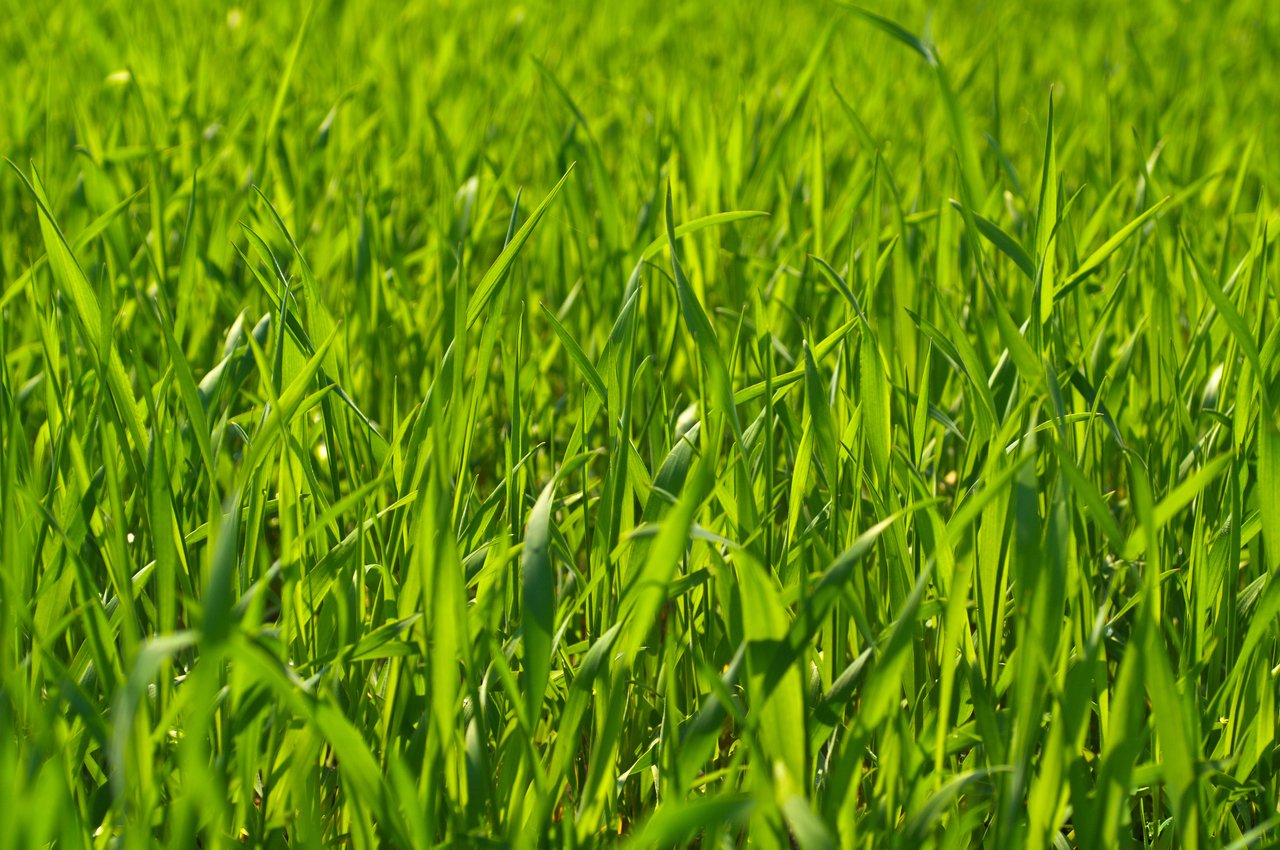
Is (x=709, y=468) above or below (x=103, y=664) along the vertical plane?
above

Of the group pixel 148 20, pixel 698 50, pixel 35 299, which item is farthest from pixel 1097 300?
pixel 148 20

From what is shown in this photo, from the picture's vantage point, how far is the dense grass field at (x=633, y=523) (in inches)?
A: 21.8

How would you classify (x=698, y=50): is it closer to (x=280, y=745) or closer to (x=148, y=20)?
(x=148, y=20)

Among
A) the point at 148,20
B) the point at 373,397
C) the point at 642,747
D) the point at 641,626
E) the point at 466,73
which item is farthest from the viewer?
the point at 148,20

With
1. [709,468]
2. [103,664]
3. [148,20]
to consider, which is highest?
[709,468]

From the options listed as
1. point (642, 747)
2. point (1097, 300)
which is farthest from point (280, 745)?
point (1097, 300)

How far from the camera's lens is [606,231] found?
1.22m

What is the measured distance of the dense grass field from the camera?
55 centimetres

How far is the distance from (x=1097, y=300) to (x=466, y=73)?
1456 mm

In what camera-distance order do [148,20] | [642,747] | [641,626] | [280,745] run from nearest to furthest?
[641,626], [280,745], [642,747], [148,20]

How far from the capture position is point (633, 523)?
0.80 m

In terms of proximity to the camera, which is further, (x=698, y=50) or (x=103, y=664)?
(x=698, y=50)

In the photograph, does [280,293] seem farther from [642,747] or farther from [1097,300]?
[1097,300]

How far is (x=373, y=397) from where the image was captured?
1.19 meters
